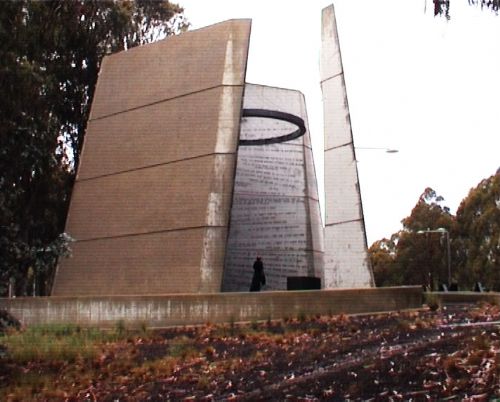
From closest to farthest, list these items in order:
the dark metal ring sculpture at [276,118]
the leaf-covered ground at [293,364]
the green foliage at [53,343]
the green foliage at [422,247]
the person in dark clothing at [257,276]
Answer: the leaf-covered ground at [293,364] < the green foliage at [53,343] < the person in dark clothing at [257,276] < the dark metal ring sculpture at [276,118] < the green foliage at [422,247]

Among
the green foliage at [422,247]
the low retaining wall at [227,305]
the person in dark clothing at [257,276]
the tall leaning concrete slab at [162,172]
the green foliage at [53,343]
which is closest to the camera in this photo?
the green foliage at [53,343]

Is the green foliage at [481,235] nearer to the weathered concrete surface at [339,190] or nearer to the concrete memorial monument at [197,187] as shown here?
the concrete memorial monument at [197,187]

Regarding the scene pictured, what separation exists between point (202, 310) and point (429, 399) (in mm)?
7507

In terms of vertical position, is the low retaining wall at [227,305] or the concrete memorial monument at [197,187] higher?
the concrete memorial monument at [197,187]

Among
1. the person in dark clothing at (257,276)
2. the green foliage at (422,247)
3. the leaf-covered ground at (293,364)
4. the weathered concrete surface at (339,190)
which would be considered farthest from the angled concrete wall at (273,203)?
the green foliage at (422,247)

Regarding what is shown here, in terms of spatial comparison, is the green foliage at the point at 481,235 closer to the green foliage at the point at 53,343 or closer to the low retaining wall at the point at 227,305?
the low retaining wall at the point at 227,305

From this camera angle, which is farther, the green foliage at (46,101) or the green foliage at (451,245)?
the green foliage at (451,245)

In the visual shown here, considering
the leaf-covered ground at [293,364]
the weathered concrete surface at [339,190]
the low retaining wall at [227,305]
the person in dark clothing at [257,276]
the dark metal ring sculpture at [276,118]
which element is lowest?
the leaf-covered ground at [293,364]

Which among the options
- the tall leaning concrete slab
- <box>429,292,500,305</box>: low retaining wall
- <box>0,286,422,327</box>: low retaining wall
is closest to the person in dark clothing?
the tall leaning concrete slab

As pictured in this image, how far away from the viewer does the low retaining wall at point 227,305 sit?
1501 cm

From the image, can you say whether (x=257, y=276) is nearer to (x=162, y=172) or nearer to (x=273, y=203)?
(x=273, y=203)

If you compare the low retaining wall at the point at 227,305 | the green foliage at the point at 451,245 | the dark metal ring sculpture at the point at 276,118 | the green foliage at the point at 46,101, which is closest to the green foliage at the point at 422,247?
the green foliage at the point at 451,245

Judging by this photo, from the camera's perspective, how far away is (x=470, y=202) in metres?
50.1

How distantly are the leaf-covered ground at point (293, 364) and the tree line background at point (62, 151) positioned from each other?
5.71 ft
